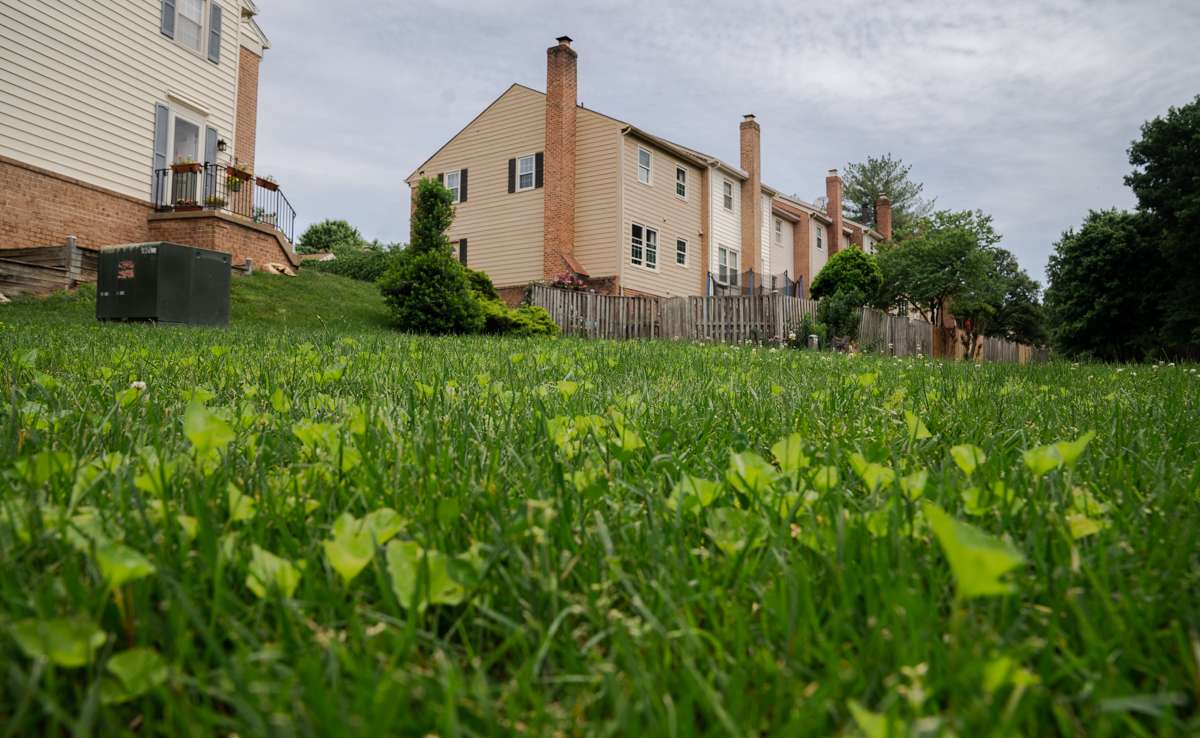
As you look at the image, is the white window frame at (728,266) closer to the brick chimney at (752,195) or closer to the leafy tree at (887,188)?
the brick chimney at (752,195)

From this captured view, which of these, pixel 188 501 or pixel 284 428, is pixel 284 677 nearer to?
pixel 188 501

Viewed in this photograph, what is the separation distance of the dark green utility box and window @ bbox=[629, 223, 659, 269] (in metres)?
17.2

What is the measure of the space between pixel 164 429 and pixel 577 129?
90.1 feet

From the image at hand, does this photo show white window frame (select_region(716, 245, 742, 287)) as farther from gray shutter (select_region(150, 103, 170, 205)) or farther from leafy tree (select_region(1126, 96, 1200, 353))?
gray shutter (select_region(150, 103, 170, 205))

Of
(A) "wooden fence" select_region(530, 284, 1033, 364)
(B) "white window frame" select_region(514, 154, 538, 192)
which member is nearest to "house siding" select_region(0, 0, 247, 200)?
(B) "white window frame" select_region(514, 154, 538, 192)

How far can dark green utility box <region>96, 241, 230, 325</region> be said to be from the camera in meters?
12.1

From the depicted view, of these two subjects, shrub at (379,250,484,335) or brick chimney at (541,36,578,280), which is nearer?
shrub at (379,250,484,335)

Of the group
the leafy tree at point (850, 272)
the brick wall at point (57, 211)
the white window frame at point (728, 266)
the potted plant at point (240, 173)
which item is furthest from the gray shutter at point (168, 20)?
the leafy tree at point (850, 272)

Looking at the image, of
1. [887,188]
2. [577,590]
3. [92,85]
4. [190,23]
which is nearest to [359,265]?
[190,23]

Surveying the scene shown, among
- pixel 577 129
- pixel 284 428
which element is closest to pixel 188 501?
pixel 284 428

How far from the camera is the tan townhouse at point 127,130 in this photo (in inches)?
621

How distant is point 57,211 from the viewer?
16219 mm

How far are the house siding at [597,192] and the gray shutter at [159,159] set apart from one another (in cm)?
1441

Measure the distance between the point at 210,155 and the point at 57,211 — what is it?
17.3 ft
